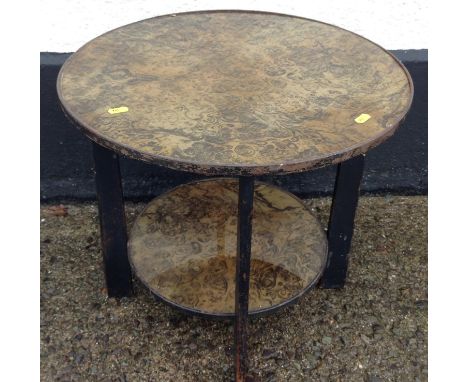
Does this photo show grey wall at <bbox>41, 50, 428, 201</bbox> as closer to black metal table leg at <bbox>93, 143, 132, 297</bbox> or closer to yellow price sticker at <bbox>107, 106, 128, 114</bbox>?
black metal table leg at <bbox>93, 143, 132, 297</bbox>

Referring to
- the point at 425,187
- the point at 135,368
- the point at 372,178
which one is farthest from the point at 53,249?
the point at 425,187

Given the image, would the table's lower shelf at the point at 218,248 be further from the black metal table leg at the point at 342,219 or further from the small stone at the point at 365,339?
the small stone at the point at 365,339

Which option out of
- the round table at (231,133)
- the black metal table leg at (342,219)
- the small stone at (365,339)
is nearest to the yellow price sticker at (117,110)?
the round table at (231,133)

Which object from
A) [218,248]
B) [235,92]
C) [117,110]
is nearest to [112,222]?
[218,248]

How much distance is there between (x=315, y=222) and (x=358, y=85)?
0.74 meters

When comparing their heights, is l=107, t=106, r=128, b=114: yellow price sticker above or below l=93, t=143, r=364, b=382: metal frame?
above

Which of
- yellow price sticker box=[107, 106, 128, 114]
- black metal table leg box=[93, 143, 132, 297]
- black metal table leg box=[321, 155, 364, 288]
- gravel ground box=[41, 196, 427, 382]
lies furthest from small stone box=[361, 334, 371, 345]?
yellow price sticker box=[107, 106, 128, 114]

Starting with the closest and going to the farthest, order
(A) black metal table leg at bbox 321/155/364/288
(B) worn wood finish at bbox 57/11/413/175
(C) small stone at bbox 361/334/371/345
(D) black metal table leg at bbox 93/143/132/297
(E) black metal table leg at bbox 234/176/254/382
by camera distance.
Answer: (B) worn wood finish at bbox 57/11/413/175, (E) black metal table leg at bbox 234/176/254/382, (D) black metal table leg at bbox 93/143/132/297, (A) black metal table leg at bbox 321/155/364/288, (C) small stone at bbox 361/334/371/345

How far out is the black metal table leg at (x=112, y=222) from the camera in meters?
2.06

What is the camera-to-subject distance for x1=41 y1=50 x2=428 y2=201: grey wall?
2.96m

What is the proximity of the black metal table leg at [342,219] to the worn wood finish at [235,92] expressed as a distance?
1.10 feet

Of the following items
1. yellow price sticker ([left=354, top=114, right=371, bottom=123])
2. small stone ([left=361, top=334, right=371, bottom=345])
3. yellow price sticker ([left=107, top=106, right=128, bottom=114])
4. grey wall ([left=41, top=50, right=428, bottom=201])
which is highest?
yellow price sticker ([left=107, top=106, right=128, bottom=114])

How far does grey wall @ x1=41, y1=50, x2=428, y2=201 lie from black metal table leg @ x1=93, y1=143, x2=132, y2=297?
2.42 ft

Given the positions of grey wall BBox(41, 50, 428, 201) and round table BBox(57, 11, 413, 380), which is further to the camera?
grey wall BBox(41, 50, 428, 201)
